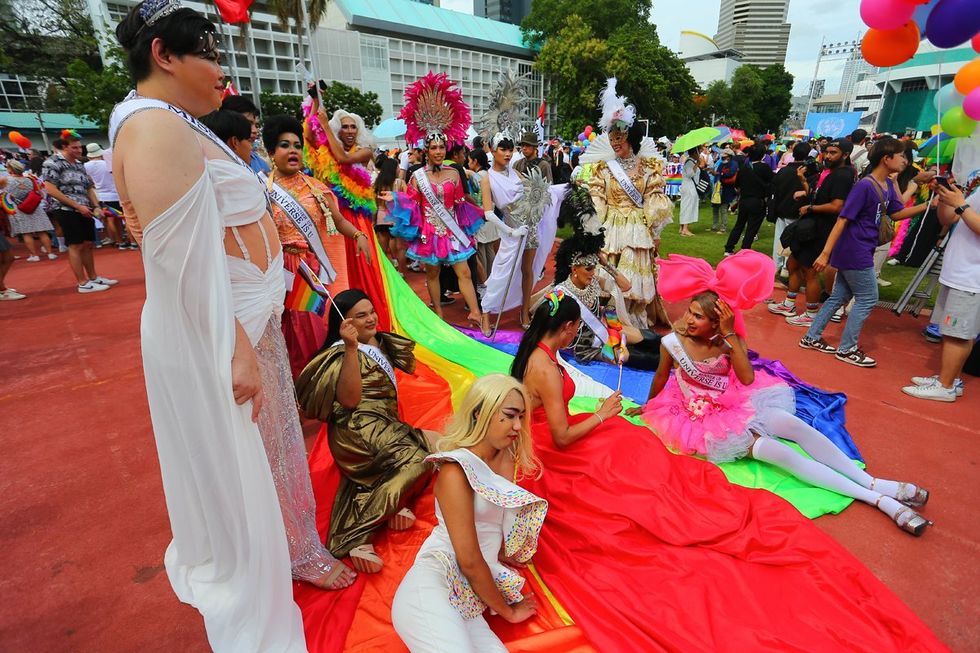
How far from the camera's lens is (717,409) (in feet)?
9.65

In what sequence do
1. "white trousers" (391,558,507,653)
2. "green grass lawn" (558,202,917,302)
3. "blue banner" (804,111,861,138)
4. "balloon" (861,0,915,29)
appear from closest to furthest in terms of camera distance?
"white trousers" (391,558,507,653) → "balloon" (861,0,915,29) → "green grass lawn" (558,202,917,302) → "blue banner" (804,111,861,138)

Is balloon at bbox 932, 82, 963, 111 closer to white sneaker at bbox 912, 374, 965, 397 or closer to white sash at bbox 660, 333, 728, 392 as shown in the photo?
white sneaker at bbox 912, 374, 965, 397

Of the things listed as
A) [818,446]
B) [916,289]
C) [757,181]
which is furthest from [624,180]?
[757,181]

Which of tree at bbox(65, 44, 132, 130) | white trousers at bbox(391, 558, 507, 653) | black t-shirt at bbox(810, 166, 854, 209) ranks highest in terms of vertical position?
tree at bbox(65, 44, 132, 130)

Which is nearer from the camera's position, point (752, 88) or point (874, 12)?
point (874, 12)

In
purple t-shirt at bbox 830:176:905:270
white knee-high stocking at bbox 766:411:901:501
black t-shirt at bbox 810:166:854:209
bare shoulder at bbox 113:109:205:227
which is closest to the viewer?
bare shoulder at bbox 113:109:205:227

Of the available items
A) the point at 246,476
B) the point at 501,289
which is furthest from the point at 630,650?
the point at 501,289

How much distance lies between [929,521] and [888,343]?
292 centimetres

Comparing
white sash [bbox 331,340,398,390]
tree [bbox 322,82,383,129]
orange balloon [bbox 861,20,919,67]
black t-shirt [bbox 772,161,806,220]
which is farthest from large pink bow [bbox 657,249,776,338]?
tree [bbox 322,82,383,129]

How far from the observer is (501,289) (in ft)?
17.0

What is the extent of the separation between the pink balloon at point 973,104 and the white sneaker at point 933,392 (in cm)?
199

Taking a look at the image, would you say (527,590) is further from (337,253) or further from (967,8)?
(967,8)

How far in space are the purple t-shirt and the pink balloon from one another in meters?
0.80

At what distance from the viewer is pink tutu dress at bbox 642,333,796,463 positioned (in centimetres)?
286
